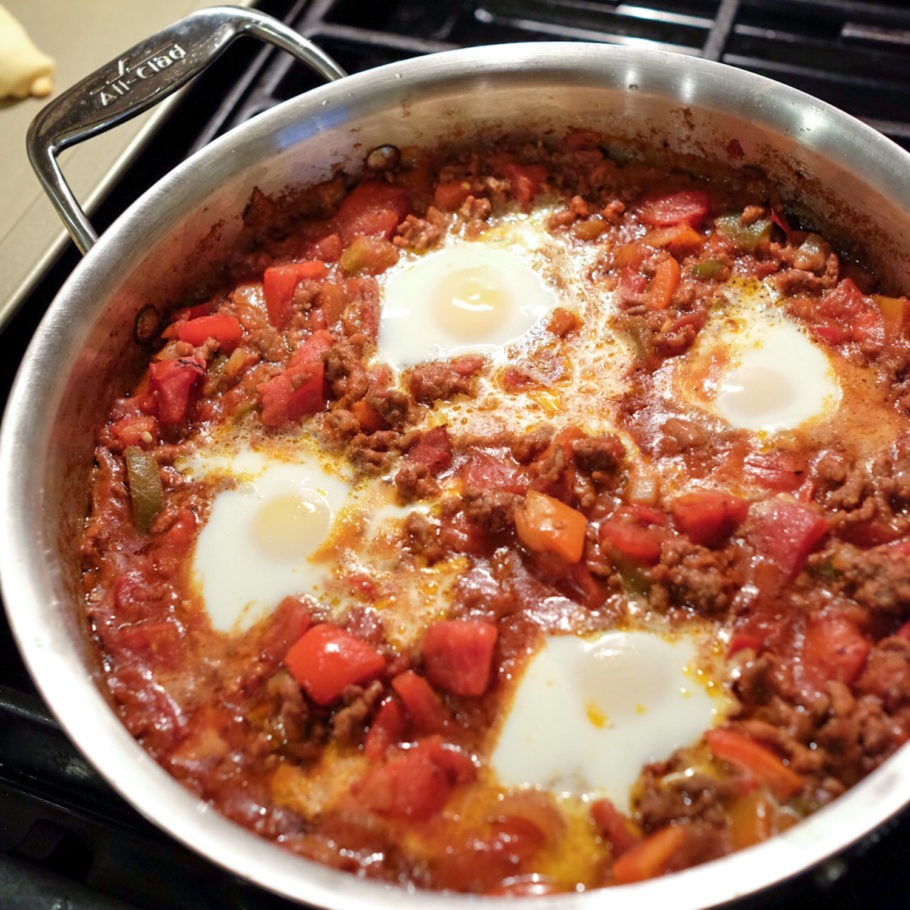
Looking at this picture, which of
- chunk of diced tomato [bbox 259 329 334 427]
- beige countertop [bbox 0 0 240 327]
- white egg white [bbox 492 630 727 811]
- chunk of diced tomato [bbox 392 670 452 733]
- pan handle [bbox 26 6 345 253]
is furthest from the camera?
beige countertop [bbox 0 0 240 327]

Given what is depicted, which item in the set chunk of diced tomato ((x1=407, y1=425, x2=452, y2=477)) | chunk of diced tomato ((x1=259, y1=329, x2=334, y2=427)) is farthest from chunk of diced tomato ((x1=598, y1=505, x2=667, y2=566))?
chunk of diced tomato ((x1=259, y1=329, x2=334, y2=427))

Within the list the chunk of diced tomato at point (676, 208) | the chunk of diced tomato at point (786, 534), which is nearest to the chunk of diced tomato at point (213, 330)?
the chunk of diced tomato at point (676, 208)

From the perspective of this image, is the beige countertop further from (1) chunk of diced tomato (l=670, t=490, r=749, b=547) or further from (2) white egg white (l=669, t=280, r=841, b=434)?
(1) chunk of diced tomato (l=670, t=490, r=749, b=547)

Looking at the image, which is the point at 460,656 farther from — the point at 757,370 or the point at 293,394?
the point at 757,370

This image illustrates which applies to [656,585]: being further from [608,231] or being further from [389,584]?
[608,231]

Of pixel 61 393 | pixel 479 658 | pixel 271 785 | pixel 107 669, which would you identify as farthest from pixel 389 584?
pixel 61 393

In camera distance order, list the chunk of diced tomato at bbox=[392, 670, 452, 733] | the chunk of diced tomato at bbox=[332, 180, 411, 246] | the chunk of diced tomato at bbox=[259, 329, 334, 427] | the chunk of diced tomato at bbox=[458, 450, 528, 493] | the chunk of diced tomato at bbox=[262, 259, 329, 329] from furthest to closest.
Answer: the chunk of diced tomato at bbox=[332, 180, 411, 246] → the chunk of diced tomato at bbox=[262, 259, 329, 329] → the chunk of diced tomato at bbox=[259, 329, 334, 427] → the chunk of diced tomato at bbox=[458, 450, 528, 493] → the chunk of diced tomato at bbox=[392, 670, 452, 733]

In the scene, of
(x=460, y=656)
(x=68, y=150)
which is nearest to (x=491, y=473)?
(x=460, y=656)
